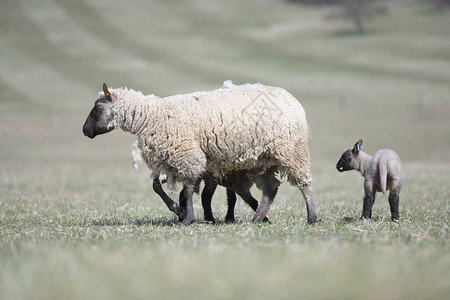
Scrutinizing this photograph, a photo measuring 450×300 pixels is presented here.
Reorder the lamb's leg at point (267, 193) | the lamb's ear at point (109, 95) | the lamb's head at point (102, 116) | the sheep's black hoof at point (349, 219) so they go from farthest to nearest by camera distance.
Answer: the lamb's head at point (102, 116) < the lamb's ear at point (109, 95) < the lamb's leg at point (267, 193) < the sheep's black hoof at point (349, 219)

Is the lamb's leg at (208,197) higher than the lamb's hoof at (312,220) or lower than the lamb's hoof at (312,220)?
higher

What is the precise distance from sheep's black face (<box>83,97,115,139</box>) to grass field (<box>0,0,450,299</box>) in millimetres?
1284

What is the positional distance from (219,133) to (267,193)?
1.08 metres

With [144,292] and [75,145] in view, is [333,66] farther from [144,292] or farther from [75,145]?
[144,292]

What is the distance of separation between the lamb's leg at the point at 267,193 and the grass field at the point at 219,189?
42 centimetres

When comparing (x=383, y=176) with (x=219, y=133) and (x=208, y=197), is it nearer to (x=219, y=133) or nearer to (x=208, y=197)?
(x=219, y=133)

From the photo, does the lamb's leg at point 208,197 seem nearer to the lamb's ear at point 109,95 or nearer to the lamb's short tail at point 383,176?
the lamb's ear at point 109,95

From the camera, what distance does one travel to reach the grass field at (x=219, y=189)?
159 inches

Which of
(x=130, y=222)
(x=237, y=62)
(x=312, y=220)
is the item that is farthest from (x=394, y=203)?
(x=237, y=62)

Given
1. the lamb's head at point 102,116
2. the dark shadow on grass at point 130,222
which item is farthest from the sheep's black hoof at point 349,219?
the lamb's head at point 102,116

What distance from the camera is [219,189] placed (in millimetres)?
14828

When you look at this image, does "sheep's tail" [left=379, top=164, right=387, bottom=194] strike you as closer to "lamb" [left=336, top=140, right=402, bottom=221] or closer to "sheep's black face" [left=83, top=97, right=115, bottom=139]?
"lamb" [left=336, top=140, right=402, bottom=221]

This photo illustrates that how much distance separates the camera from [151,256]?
4652mm

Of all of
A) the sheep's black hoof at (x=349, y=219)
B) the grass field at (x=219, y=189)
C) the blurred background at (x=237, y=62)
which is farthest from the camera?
the blurred background at (x=237, y=62)
